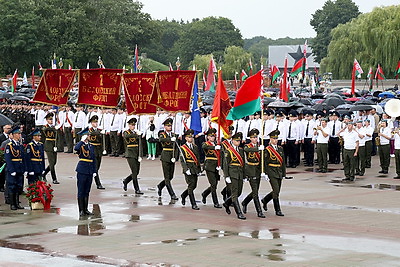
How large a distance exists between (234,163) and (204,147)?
135 centimetres

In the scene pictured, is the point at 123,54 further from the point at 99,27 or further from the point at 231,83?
the point at 231,83

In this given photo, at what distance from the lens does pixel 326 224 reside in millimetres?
15109

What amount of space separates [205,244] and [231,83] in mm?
59236

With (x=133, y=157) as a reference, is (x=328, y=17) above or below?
above

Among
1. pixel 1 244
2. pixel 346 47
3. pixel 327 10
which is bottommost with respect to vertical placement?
pixel 1 244

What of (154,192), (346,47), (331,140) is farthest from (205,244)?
(346,47)

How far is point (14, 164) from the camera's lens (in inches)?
696

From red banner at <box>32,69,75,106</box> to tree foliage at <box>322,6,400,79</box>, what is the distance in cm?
4015

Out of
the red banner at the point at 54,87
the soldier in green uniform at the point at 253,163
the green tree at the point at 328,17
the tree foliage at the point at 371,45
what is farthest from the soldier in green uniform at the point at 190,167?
the green tree at the point at 328,17

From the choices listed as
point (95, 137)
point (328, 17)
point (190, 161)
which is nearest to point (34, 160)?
point (95, 137)

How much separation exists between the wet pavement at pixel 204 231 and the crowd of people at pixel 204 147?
0.56 meters

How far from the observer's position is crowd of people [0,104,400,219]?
16.4m

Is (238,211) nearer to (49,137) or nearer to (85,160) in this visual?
(85,160)

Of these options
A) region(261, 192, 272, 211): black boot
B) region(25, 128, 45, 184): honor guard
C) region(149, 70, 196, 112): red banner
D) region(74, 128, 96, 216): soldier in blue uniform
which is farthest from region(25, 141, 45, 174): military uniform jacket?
region(261, 192, 272, 211): black boot
